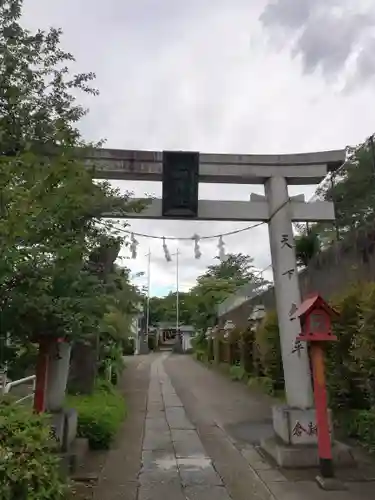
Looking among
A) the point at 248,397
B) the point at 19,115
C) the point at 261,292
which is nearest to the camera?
the point at 19,115

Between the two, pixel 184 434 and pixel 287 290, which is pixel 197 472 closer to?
pixel 184 434

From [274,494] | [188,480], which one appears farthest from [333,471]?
[188,480]

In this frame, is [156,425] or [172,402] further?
[172,402]

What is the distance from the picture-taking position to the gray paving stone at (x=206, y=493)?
16.6 feet

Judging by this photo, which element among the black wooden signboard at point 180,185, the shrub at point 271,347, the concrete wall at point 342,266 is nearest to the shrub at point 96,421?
the black wooden signboard at point 180,185

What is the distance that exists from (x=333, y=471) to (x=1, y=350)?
431 cm

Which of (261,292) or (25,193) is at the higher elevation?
(261,292)

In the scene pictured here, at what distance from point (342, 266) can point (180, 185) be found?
387 centimetres

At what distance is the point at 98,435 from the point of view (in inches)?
290

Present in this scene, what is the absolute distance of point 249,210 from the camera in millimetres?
7469

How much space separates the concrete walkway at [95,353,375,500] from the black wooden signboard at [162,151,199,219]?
366 centimetres

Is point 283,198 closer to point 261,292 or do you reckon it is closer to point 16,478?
point 16,478

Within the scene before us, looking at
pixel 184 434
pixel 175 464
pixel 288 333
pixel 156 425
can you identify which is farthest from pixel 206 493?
pixel 156 425

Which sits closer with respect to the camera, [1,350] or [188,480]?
[1,350]
